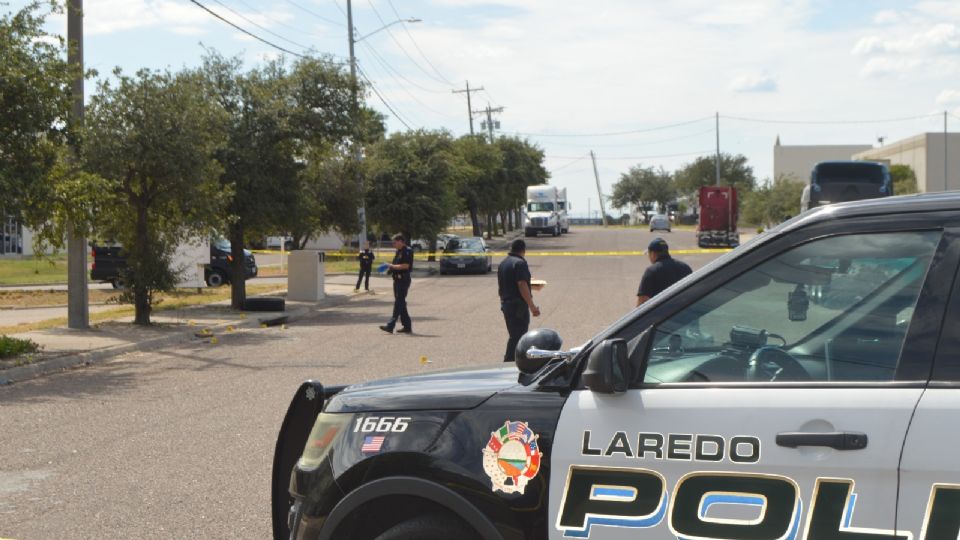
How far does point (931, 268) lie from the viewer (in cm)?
333

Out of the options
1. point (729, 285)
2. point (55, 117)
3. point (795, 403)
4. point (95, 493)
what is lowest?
point (95, 493)

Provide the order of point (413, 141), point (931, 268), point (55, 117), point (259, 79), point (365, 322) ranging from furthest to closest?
point (413, 141), point (259, 79), point (365, 322), point (55, 117), point (931, 268)

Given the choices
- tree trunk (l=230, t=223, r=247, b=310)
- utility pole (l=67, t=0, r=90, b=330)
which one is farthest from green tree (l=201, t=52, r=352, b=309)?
utility pole (l=67, t=0, r=90, b=330)

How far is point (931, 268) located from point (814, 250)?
1.21 ft

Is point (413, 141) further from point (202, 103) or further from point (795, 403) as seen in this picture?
point (795, 403)

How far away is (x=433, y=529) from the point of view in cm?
391

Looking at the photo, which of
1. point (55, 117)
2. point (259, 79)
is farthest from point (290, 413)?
point (259, 79)

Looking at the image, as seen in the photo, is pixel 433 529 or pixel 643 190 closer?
pixel 433 529

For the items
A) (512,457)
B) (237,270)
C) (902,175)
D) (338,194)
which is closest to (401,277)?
(237,270)

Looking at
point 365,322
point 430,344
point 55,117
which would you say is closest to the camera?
point 55,117

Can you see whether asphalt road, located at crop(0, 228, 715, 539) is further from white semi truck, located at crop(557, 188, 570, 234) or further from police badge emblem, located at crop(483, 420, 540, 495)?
white semi truck, located at crop(557, 188, 570, 234)

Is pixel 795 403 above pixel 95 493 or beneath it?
above

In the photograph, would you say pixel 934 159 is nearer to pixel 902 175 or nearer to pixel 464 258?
pixel 902 175

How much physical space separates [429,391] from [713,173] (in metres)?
143
